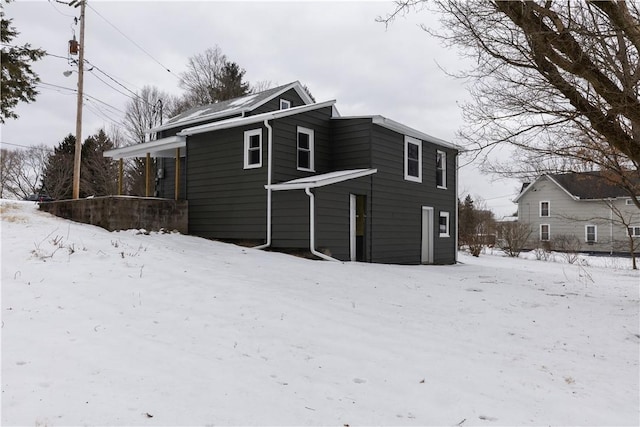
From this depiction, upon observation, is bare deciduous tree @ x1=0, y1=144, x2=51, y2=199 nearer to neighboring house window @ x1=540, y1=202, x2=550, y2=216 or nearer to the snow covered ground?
the snow covered ground

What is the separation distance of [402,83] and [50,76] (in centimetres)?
1739

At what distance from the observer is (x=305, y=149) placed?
43.8 feet

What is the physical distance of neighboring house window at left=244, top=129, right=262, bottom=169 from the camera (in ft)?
41.8

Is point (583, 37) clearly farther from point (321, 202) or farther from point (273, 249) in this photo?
point (273, 249)

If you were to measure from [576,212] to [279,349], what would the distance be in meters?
33.3

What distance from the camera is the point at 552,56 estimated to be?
22.9 ft

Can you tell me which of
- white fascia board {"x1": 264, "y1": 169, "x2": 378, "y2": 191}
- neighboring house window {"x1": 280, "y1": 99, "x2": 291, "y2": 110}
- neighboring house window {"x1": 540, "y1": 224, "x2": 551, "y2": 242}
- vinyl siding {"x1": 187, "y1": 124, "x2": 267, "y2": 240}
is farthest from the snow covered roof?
neighboring house window {"x1": 540, "y1": 224, "x2": 551, "y2": 242}

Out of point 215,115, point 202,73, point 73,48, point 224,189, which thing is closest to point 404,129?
point 224,189

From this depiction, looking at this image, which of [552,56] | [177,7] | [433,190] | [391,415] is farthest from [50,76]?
[391,415]

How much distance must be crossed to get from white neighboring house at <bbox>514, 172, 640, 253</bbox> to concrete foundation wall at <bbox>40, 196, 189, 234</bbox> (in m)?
24.1

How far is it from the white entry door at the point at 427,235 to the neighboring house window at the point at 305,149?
5342 millimetres

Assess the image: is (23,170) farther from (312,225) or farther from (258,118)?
(312,225)

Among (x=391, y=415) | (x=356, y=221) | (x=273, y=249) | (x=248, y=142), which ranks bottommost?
(x=391, y=415)

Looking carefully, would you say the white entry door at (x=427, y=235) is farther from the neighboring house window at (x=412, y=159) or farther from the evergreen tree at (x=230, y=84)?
the evergreen tree at (x=230, y=84)
